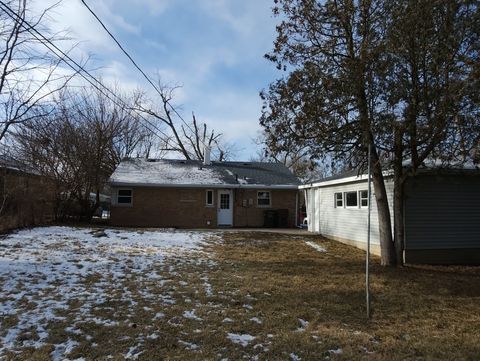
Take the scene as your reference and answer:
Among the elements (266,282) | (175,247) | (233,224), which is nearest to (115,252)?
(175,247)

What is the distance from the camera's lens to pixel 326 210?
1884 centimetres

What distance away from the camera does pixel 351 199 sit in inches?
626

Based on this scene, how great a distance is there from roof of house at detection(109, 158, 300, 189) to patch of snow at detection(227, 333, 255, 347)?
17651 mm

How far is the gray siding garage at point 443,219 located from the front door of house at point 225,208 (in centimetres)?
1243

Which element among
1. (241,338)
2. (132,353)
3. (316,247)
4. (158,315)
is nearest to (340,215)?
(316,247)

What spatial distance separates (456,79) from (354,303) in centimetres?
508

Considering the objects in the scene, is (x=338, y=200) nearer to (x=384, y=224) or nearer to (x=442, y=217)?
(x=442, y=217)

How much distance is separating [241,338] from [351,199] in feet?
37.4

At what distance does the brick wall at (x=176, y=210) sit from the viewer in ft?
75.1

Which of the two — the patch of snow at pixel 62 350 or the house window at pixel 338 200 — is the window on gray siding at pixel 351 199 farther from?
the patch of snow at pixel 62 350

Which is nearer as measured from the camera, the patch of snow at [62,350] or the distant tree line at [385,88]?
the patch of snow at [62,350]

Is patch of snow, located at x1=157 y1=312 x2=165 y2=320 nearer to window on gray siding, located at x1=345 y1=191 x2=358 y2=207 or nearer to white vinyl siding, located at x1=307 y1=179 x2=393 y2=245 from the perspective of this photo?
white vinyl siding, located at x1=307 y1=179 x2=393 y2=245

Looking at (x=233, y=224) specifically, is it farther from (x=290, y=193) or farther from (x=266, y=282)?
(x=266, y=282)

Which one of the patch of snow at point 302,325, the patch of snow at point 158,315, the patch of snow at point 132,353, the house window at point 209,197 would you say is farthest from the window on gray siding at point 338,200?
the patch of snow at point 132,353
